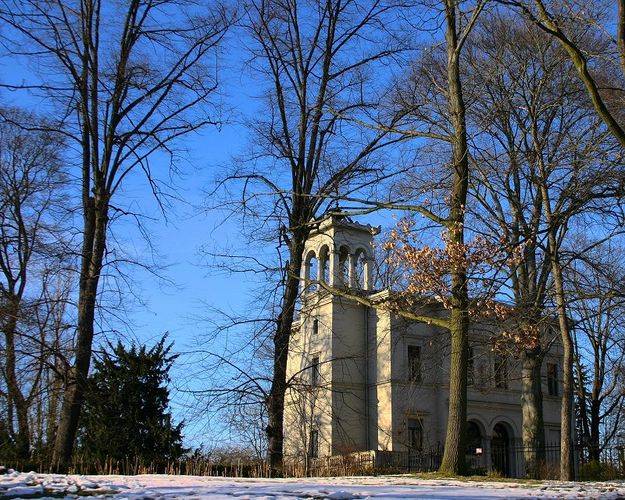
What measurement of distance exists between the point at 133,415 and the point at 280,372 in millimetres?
5581

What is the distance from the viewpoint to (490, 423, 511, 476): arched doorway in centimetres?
4040

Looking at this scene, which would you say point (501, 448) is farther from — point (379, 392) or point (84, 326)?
point (84, 326)

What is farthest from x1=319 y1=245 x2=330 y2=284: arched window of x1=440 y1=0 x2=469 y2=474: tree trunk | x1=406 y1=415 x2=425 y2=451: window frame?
x1=440 y1=0 x2=469 y2=474: tree trunk

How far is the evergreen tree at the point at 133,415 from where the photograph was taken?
19734mm

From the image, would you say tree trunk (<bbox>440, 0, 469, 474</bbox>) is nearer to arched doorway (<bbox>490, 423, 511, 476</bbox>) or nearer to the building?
the building

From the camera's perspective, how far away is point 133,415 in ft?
67.7

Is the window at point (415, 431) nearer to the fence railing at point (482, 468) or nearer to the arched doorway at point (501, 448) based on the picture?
the arched doorway at point (501, 448)

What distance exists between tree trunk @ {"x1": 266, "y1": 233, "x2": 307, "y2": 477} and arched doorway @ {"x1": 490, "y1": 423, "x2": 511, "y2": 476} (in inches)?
1005

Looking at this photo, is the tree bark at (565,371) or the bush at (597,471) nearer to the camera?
the tree bark at (565,371)

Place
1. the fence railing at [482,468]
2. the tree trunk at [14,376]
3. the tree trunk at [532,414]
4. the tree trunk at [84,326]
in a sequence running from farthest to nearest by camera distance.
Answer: the tree trunk at [532,414] < the fence railing at [482,468] < the tree trunk at [84,326] < the tree trunk at [14,376]

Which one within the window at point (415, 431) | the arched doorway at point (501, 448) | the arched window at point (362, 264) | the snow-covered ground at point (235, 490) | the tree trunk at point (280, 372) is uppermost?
the arched window at point (362, 264)

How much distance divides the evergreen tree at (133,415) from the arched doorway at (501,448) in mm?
24090

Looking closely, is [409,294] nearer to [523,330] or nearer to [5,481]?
[523,330]

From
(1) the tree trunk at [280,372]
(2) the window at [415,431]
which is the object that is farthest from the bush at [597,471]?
(2) the window at [415,431]
